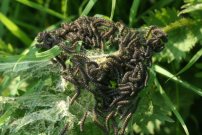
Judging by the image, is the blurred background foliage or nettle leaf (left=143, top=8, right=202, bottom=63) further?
nettle leaf (left=143, top=8, right=202, bottom=63)

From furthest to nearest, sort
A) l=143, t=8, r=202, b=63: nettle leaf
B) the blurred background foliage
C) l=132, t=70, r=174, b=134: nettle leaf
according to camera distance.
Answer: l=143, t=8, r=202, b=63: nettle leaf, l=132, t=70, r=174, b=134: nettle leaf, the blurred background foliage

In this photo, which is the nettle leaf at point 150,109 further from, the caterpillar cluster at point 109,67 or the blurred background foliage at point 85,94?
the caterpillar cluster at point 109,67

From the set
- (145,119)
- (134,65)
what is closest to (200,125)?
(145,119)

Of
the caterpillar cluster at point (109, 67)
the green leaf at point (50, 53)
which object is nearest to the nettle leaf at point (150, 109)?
the caterpillar cluster at point (109, 67)

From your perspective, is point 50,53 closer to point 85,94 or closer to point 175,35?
point 85,94

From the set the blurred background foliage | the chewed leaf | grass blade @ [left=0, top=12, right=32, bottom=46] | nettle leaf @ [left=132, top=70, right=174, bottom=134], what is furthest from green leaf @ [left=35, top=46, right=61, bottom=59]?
grass blade @ [left=0, top=12, right=32, bottom=46]

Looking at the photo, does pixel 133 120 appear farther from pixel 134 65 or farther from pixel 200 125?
pixel 200 125

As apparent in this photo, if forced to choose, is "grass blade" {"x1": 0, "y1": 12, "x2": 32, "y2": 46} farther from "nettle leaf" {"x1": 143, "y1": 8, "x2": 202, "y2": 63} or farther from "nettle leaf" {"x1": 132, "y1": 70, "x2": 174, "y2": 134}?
"nettle leaf" {"x1": 132, "y1": 70, "x2": 174, "y2": 134}

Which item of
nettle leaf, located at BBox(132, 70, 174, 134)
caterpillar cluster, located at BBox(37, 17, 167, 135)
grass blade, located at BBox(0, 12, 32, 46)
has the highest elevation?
Result: grass blade, located at BBox(0, 12, 32, 46)
